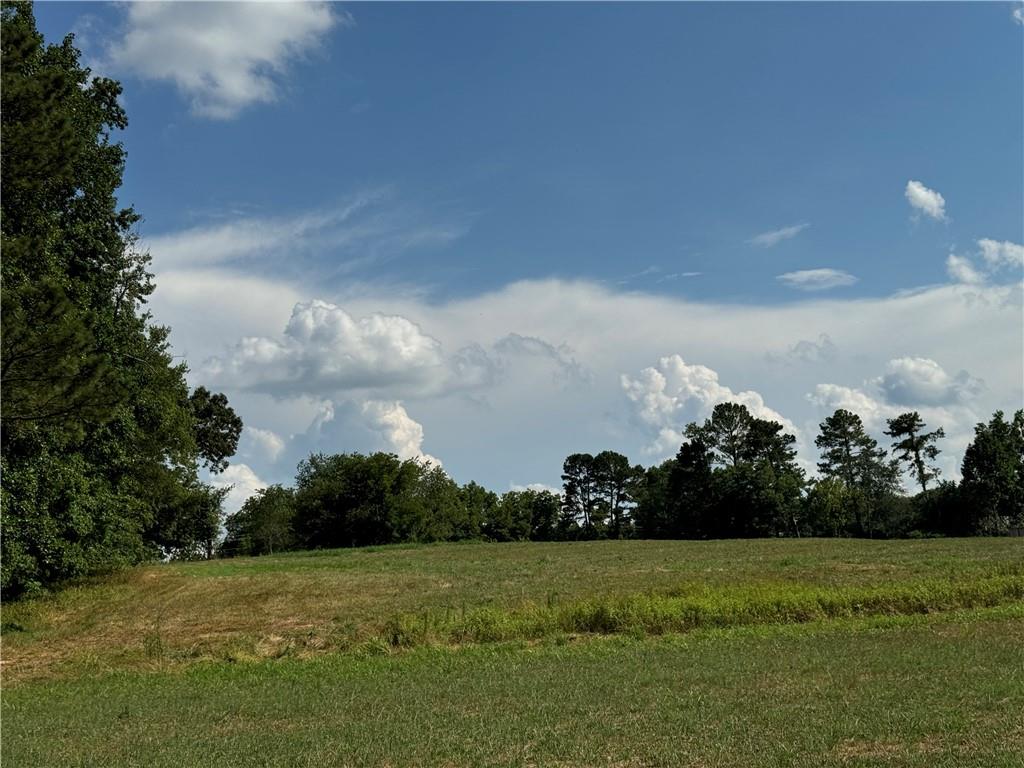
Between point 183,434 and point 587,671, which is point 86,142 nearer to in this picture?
point 183,434

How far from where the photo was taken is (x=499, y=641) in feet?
73.6

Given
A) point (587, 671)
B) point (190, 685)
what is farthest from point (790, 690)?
point (190, 685)

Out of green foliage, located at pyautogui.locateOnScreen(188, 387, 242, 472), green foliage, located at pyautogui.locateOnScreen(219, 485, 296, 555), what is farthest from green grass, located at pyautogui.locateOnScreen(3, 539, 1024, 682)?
green foliage, located at pyautogui.locateOnScreen(219, 485, 296, 555)

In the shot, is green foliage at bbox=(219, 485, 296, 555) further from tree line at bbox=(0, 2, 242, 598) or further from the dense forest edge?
tree line at bbox=(0, 2, 242, 598)

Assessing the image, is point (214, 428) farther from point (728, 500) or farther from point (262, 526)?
point (728, 500)

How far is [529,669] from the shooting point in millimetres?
17406

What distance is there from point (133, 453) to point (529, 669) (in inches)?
1080

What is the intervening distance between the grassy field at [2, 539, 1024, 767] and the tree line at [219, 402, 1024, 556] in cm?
5466

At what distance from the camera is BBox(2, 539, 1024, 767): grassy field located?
10172 mm

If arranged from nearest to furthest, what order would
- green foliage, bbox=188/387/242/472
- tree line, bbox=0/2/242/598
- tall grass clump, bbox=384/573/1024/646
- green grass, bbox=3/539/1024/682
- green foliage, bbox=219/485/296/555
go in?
tree line, bbox=0/2/242/598
tall grass clump, bbox=384/573/1024/646
green grass, bbox=3/539/1024/682
green foliage, bbox=188/387/242/472
green foliage, bbox=219/485/296/555

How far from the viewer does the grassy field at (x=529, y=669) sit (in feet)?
33.4

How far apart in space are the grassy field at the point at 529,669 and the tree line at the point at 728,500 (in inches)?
2152

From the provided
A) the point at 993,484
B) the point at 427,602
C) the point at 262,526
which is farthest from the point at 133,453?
the point at 993,484

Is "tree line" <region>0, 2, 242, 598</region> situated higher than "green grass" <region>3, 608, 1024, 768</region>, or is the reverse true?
"tree line" <region>0, 2, 242, 598</region>
